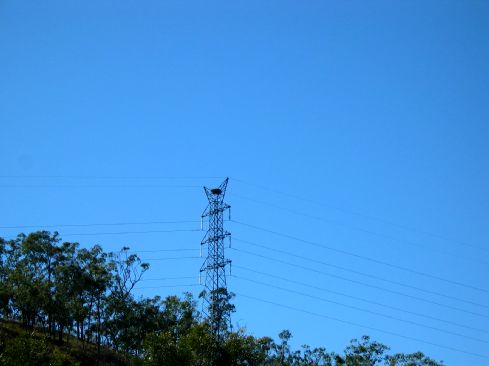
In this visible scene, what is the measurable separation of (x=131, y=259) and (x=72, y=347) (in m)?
12.2

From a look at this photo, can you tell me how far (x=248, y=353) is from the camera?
62312mm

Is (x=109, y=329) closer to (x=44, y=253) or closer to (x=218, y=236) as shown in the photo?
(x=44, y=253)

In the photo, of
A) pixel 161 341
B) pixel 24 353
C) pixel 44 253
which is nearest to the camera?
pixel 24 353

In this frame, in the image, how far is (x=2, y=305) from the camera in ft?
253

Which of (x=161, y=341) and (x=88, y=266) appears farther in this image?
(x=88, y=266)

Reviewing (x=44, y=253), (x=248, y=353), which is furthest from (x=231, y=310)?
(x=44, y=253)

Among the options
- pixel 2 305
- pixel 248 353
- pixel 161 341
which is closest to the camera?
pixel 161 341

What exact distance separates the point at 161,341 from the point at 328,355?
23873mm

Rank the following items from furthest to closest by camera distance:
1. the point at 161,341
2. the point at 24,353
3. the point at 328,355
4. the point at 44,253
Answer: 1. the point at 44,253
2. the point at 328,355
3. the point at 161,341
4. the point at 24,353

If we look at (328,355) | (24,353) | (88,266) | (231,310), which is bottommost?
(24,353)

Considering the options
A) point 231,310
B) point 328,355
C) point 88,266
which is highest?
point 88,266

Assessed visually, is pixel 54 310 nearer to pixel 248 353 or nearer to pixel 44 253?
pixel 44 253

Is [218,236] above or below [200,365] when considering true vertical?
above

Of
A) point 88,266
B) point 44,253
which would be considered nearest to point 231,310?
point 88,266
